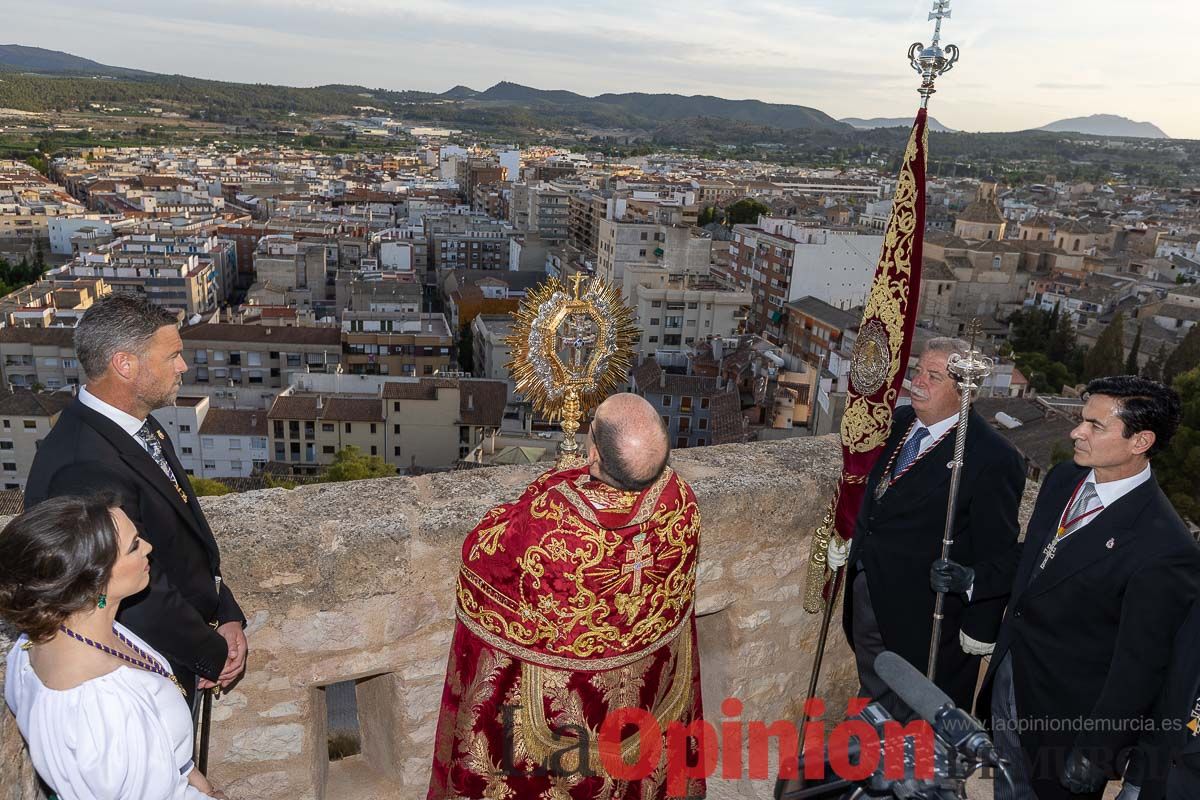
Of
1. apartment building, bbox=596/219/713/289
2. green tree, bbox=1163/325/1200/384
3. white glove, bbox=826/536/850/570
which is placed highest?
white glove, bbox=826/536/850/570

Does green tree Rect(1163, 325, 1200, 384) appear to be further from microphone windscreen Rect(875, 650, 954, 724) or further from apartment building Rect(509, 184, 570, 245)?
apartment building Rect(509, 184, 570, 245)

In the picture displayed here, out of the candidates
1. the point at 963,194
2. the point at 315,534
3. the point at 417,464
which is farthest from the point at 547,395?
the point at 963,194

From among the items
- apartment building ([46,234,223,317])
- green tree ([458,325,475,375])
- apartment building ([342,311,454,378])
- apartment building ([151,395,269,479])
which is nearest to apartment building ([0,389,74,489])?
apartment building ([151,395,269,479])

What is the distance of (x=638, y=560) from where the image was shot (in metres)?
2.15

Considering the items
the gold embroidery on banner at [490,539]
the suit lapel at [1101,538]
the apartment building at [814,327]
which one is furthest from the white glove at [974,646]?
the apartment building at [814,327]

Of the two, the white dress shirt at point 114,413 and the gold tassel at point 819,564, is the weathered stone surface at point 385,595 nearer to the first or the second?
the gold tassel at point 819,564

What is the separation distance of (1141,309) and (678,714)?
Answer: 5272 centimetres

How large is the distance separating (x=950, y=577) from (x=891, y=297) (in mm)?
879

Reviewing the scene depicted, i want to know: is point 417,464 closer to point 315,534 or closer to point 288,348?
point 288,348

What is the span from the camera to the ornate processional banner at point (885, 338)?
2.78 m

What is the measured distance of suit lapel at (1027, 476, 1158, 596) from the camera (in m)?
2.29

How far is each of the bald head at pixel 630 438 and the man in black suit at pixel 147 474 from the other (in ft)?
3.49

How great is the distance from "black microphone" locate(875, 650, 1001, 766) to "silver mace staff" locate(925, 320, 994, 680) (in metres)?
1.14

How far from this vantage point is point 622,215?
2164 inches
